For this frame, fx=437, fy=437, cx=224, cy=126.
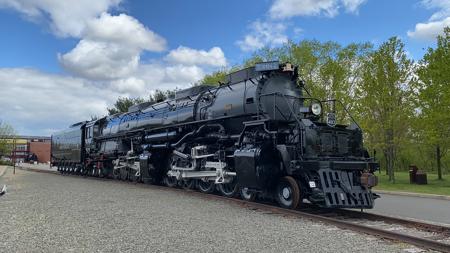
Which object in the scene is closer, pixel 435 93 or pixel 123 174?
pixel 123 174

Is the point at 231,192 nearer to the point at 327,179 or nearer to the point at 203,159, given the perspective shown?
the point at 203,159

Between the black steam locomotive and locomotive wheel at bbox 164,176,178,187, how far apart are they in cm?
8

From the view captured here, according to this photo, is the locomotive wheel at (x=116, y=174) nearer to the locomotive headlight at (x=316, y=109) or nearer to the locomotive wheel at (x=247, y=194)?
the locomotive wheel at (x=247, y=194)

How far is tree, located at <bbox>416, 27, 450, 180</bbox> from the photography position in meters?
23.1

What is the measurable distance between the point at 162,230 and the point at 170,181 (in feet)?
33.2

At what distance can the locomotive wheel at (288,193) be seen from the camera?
10992 mm

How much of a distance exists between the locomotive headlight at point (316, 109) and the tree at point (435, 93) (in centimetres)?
1282

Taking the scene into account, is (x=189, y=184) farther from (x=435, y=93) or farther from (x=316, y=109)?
(x=435, y=93)

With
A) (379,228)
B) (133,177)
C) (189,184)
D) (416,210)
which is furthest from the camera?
(133,177)

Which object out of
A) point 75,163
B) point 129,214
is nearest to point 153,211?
point 129,214

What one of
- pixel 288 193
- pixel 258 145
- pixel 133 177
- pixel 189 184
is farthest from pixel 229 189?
pixel 133 177

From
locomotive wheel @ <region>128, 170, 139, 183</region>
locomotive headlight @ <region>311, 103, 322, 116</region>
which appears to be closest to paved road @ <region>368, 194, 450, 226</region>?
locomotive headlight @ <region>311, 103, 322, 116</region>

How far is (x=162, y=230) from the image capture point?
831 cm

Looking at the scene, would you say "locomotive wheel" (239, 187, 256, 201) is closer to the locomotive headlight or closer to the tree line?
the locomotive headlight
